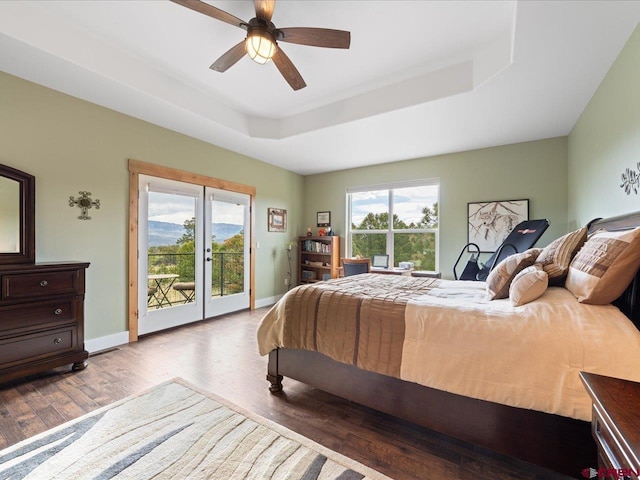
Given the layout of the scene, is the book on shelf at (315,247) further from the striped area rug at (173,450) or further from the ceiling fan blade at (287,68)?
the striped area rug at (173,450)

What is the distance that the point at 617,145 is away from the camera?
7.18ft

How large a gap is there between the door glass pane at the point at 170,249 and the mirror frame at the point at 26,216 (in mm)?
1087

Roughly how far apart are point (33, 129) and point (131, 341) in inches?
91.8

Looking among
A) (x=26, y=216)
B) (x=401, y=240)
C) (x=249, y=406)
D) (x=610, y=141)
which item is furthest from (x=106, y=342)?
(x=610, y=141)

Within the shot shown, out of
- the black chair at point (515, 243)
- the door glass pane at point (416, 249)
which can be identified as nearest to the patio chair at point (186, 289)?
the door glass pane at point (416, 249)

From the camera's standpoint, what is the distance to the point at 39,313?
2412 millimetres

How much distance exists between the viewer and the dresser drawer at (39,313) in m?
2.26

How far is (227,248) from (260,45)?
3091mm

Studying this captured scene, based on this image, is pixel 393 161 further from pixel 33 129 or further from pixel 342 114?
pixel 33 129

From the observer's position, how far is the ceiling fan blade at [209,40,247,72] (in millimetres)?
2109

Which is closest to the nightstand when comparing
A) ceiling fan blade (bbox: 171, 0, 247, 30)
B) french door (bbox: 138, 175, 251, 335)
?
ceiling fan blade (bbox: 171, 0, 247, 30)

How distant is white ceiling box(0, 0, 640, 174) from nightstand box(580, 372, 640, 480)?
207 cm

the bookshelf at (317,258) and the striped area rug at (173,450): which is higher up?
the bookshelf at (317,258)

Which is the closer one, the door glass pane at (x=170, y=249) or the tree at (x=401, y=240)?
the door glass pane at (x=170, y=249)
